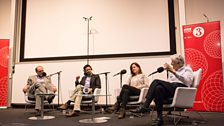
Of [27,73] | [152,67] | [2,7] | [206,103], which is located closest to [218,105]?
[206,103]

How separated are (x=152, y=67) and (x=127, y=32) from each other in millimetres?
1028

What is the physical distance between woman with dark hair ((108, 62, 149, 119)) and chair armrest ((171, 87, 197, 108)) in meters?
1.01

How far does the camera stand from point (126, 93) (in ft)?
12.8

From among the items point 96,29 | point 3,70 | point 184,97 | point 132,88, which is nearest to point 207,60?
point 132,88

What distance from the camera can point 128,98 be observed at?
13.0 feet

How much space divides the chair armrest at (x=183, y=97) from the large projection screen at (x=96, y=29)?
2237mm

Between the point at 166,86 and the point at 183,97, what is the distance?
0.91ft

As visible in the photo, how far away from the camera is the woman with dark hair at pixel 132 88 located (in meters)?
3.89

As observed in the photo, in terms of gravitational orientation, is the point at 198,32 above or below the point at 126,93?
above

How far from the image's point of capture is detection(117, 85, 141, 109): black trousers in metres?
3.89

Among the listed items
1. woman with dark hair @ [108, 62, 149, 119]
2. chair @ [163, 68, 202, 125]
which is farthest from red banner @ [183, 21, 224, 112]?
chair @ [163, 68, 202, 125]

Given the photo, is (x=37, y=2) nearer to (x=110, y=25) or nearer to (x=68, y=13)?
(x=68, y=13)

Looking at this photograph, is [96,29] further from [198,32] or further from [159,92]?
[159,92]

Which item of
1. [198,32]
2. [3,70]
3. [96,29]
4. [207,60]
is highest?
[96,29]
